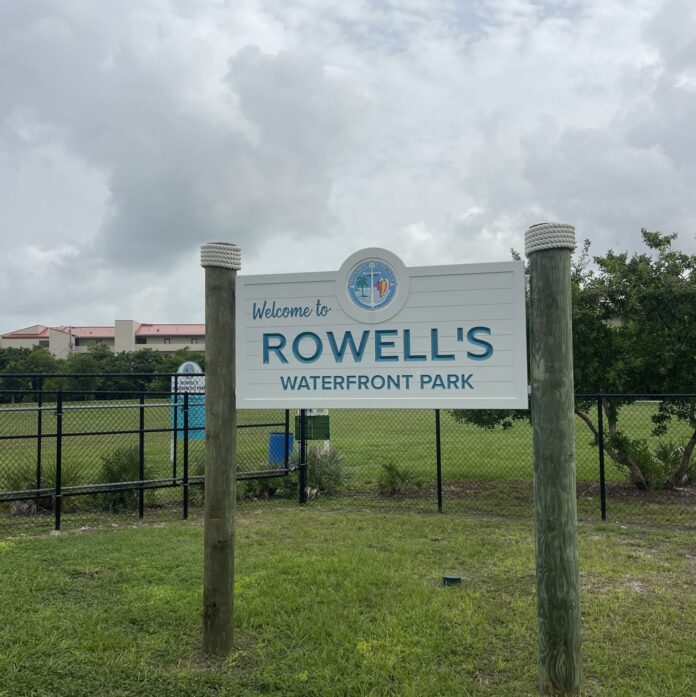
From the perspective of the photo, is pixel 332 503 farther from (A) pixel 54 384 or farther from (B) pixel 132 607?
(A) pixel 54 384

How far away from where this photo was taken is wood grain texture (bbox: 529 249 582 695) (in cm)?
360

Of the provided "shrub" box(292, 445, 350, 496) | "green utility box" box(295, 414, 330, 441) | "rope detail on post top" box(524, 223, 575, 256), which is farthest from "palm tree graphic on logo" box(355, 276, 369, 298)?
"shrub" box(292, 445, 350, 496)

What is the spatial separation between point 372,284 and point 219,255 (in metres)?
0.95

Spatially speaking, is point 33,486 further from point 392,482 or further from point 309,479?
point 392,482

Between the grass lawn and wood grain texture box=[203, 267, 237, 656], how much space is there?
0.71ft

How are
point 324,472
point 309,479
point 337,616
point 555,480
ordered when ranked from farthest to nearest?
1. point 324,472
2. point 309,479
3. point 337,616
4. point 555,480

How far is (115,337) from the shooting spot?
316 feet

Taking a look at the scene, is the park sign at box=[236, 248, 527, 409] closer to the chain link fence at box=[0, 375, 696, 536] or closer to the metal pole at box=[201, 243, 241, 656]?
the metal pole at box=[201, 243, 241, 656]

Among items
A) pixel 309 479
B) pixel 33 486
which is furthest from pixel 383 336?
pixel 33 486

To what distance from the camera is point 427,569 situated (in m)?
6.04

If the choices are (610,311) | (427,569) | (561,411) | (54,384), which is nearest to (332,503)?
(427,569)

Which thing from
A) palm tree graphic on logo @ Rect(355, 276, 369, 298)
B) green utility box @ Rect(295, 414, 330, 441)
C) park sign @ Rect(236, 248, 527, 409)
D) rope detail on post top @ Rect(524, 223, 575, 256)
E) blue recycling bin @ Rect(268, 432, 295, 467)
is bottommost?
blue recycling bin @ Rect(268, 432, 295, 467)

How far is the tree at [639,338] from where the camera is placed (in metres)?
9.68

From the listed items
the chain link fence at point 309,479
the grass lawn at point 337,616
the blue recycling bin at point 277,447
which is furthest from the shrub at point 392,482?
the grass lawn at point 337,616
